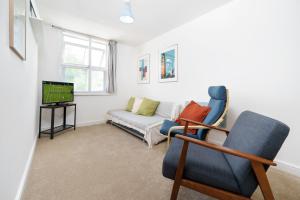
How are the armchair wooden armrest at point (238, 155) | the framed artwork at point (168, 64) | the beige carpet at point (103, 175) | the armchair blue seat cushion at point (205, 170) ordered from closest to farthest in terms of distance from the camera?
the armchair wooden armrest at point (238, 155) < the armchair blue seat cushion at point (205, 170) < the beige carpet at point (103, 175) < the framed artwork at point (168, 64)

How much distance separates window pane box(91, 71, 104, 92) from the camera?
3801mm

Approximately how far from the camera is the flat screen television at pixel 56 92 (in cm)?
264

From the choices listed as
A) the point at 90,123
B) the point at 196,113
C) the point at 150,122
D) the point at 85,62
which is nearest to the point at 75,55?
the point at 85,62

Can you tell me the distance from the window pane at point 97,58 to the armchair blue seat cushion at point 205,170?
11.4 ft

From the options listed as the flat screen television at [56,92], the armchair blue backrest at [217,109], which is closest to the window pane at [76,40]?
the flat screen television at [56,92]

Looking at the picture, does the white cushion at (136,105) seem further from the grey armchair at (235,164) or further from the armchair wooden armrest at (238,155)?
the armchair wooden armrest at (238,155)

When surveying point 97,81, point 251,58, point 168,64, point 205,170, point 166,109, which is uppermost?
point 168,64

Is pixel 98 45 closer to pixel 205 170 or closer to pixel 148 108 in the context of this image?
pixel 148 108

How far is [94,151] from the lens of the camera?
220 centimetres

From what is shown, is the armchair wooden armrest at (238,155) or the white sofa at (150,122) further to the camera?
the white sofa at (150,122)

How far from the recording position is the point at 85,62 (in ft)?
12.0

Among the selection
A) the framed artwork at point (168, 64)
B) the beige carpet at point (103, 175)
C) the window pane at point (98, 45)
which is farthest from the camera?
the window pane at point (98, 45)

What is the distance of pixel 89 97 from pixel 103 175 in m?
2.53

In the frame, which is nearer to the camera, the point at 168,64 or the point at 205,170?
the point at 205,170
